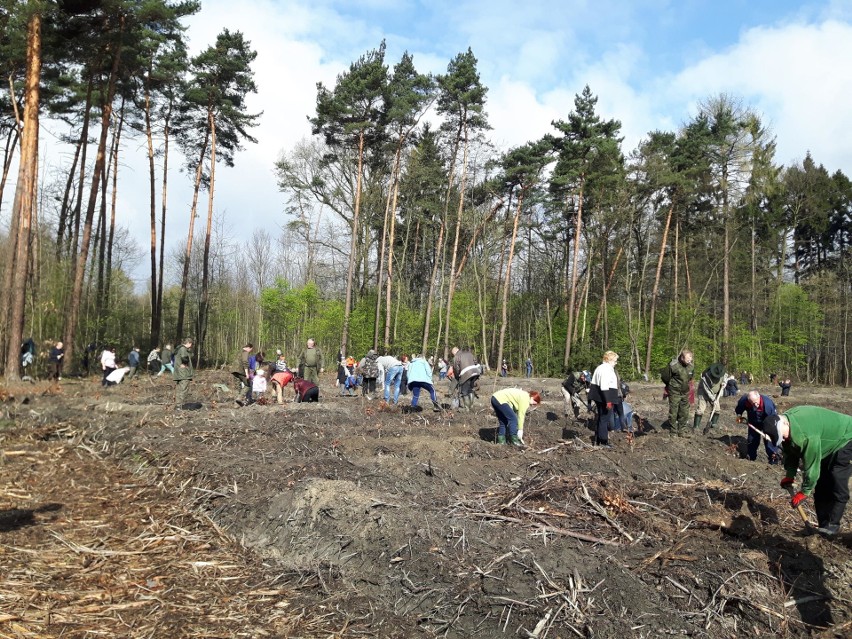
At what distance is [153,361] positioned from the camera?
2730cm

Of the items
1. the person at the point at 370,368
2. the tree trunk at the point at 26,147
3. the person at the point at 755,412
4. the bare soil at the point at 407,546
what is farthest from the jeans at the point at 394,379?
the tree trunk at the point at 26,147

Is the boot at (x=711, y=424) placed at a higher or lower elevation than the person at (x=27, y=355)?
lower

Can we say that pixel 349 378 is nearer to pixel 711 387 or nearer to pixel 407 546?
pixel 711 387

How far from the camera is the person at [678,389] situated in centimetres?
1136

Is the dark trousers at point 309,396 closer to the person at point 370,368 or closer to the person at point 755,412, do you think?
the person at point 370,368

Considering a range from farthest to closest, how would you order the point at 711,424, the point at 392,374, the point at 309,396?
the point at 392,374 < the point at 309,396 < the point at 711,424

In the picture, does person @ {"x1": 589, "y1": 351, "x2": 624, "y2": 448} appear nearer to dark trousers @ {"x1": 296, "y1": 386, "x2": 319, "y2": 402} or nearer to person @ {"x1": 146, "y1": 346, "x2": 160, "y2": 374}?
dark trousers @ {"x1": 296, "y1": 386, "x2": 319, "y2": 402}

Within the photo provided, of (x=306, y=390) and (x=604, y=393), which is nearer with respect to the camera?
(x=604, y=393)

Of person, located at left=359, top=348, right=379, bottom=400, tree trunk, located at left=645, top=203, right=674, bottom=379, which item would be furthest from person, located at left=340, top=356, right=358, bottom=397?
tree trunk, located at left=645, top=203, right=674, bottom=379

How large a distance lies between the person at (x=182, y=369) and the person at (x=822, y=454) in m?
11.2

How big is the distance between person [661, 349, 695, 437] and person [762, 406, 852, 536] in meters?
5.77

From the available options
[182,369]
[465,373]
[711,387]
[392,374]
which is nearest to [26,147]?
[182,369]

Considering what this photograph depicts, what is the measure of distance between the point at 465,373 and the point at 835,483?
8887 millimetres

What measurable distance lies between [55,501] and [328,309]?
2910 cm
